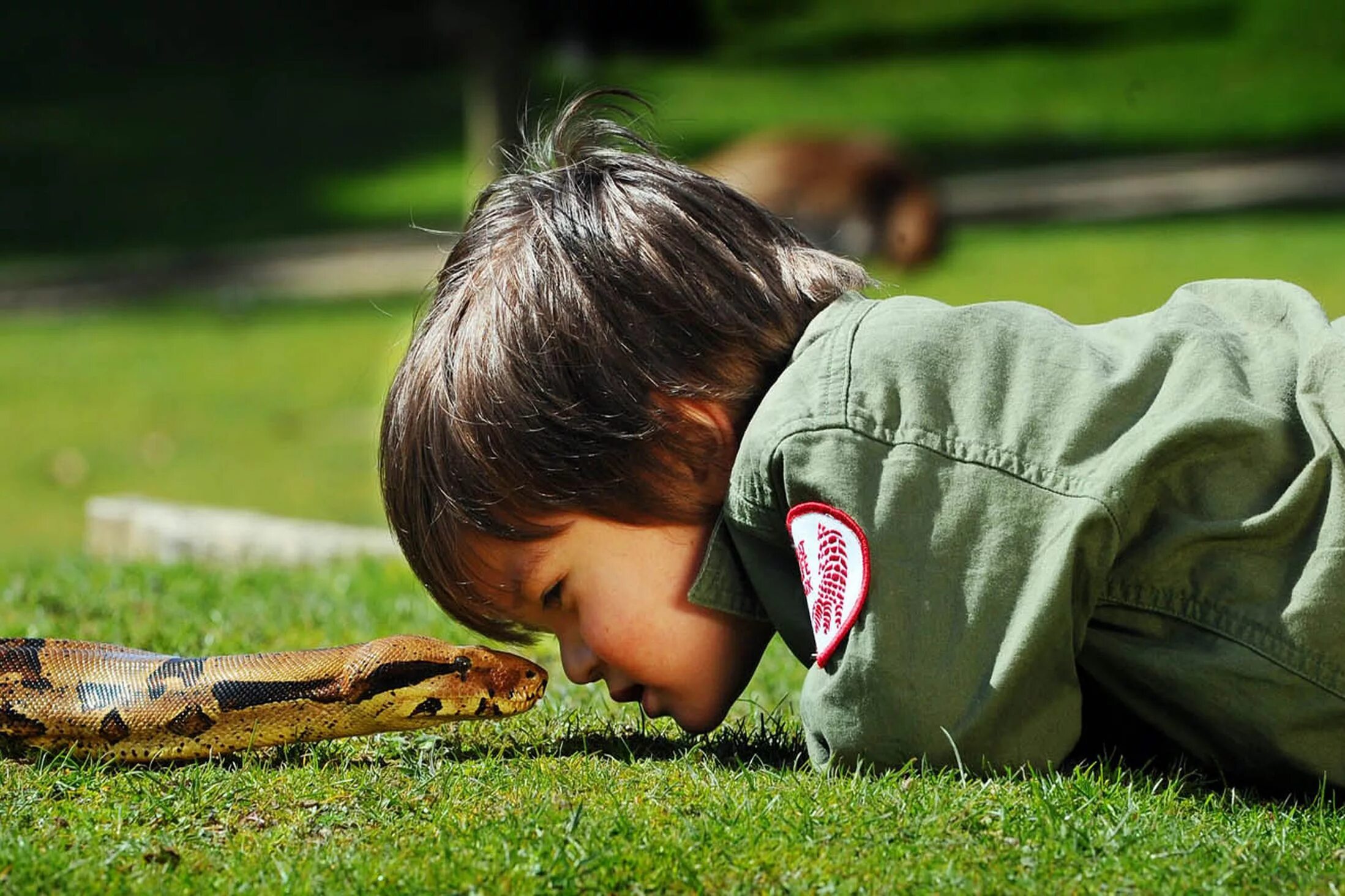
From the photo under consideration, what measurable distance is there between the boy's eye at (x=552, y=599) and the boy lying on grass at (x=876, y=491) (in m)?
0.02

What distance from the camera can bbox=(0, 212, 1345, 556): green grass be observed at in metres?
13.4

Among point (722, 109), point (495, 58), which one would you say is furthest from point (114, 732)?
point (722, 109)

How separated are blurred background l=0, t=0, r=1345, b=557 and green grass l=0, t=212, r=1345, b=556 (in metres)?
0.06

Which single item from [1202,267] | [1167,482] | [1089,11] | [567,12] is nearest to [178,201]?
[567,12]

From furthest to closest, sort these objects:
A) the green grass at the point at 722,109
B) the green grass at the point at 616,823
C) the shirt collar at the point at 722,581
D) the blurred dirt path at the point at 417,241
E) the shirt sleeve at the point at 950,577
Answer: the green grass at the point at 722,109 < the blurred dirt path at the point at 417,241 < the shirt collar at the point at 722,581 < the shirt sleeve at the point at 950,577 < the green grass at the point at 616,823

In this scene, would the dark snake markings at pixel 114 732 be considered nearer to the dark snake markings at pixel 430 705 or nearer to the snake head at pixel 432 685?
the snake head at pixel 432 685

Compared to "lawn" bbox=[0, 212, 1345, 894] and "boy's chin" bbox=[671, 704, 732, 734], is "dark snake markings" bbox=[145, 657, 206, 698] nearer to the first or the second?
"lawn" bbox=[0, 212, 1345, 894]

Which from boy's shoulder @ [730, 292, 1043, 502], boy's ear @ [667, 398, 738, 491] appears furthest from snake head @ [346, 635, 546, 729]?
boy's shoulder @ [730, 292, 1043, 502]

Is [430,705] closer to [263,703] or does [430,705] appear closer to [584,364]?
[263,703]

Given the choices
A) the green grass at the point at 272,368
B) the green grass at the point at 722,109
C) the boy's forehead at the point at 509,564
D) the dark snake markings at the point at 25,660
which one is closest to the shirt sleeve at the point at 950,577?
the boy's forehead at the point at 509,564

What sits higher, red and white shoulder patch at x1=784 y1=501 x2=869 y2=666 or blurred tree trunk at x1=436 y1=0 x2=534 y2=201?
blurred tree trunk at x1=436 y1=0 x2=534 y2=201

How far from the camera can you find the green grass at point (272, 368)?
13352 millimetres

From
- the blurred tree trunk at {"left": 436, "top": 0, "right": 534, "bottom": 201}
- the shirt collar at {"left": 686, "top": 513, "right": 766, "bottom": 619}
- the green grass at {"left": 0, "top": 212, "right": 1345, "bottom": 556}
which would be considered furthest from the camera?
the blurred tree trunk at {"left": 436, "top": 0, "right": 534, "bottom": 201}

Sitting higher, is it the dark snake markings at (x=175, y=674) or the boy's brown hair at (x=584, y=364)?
the boy's brown hair at (x=584, y=364)
